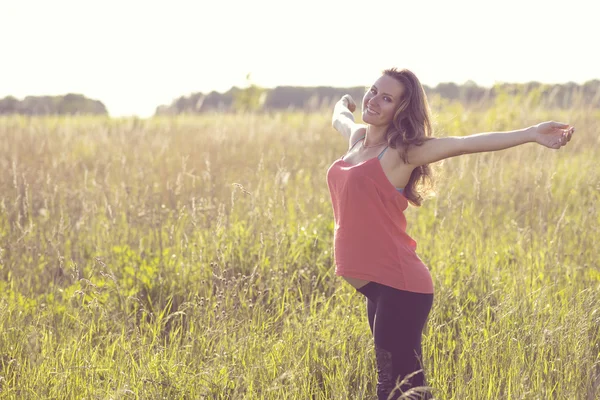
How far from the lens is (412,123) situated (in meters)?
2.68

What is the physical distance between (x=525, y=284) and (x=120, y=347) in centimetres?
243

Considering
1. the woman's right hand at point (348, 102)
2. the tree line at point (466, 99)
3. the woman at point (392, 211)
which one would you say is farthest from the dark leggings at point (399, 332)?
the tree line at point (466, 99)

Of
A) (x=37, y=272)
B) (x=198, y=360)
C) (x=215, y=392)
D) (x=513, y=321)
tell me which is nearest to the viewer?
(x=215, y=392)

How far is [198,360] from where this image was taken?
10.00 feet

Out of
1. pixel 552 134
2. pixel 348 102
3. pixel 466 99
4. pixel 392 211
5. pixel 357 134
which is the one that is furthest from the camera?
pixel 466 99

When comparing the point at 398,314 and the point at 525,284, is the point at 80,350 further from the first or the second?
the point at 525,284

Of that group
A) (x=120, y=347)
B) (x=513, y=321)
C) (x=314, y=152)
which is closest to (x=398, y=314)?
(x=513, y=321)

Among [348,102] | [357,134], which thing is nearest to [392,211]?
[357,134]

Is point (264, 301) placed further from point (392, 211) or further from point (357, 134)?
point (392, 211)

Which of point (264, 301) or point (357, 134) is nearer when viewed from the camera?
point (357, 134)

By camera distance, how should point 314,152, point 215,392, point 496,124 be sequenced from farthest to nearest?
1. point 496,124
2. point 314,152
3. point 215,392

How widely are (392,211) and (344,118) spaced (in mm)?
1030

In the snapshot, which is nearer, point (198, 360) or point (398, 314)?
point (398, 314)

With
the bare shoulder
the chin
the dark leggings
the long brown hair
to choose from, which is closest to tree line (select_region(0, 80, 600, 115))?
the bare shoulder
